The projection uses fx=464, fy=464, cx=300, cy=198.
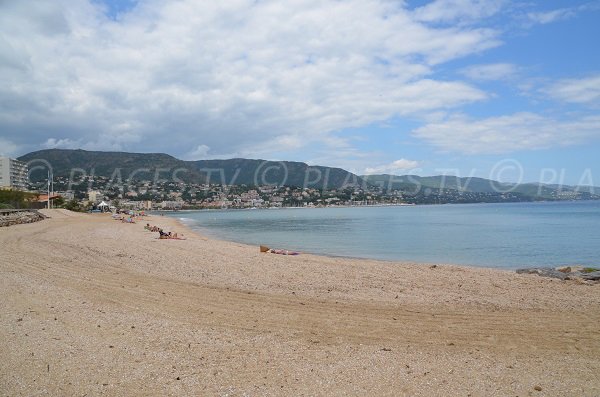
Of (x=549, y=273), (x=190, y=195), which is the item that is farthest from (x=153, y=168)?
(x=549, y=273)

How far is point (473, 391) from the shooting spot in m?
4.82

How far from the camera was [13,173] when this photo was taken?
138m

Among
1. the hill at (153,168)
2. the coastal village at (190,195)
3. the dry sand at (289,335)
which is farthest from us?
the hill at (153,168)

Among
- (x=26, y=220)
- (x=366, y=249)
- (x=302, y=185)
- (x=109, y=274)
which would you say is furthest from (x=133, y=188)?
(x=109, y=274)

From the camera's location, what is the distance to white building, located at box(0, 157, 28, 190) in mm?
125750

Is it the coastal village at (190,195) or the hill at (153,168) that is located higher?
the hill at (153,168)

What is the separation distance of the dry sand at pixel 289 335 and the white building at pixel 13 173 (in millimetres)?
121329

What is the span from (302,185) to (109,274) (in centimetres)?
18412

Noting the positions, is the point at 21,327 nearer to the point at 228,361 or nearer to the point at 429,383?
the point at 228,361

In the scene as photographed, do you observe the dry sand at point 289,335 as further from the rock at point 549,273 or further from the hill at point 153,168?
the hill at point 153,168

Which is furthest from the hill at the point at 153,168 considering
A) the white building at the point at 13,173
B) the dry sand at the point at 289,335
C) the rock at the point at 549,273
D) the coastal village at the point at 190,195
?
the dry sand at the point at 289,335

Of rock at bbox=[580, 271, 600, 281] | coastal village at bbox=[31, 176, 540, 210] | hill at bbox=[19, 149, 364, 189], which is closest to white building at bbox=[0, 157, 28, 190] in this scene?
hill at bbox=[19, 149, 364, 189]

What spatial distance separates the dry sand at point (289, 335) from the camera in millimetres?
4914

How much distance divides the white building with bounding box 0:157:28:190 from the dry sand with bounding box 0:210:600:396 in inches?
4777
